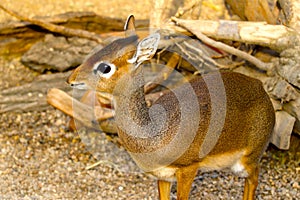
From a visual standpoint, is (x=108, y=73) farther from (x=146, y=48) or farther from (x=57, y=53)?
(x=57, y=53)

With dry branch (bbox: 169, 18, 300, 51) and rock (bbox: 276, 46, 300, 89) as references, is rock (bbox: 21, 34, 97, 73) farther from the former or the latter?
rock (bbox: 276, 46, 300, 89)

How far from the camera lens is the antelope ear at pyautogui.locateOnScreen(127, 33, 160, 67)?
3416 mm

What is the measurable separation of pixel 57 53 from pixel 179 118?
7.01 ft

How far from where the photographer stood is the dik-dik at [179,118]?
11.6 ft

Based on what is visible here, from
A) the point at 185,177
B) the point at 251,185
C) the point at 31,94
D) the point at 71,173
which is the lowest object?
the point at 71,173

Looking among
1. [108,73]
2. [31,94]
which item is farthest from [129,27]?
[31,94]

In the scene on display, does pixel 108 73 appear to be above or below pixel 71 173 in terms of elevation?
above

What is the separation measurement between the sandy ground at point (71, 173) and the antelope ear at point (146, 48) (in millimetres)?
1200

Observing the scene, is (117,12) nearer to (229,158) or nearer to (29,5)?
(29,5)

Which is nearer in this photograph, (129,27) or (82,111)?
(129,27)

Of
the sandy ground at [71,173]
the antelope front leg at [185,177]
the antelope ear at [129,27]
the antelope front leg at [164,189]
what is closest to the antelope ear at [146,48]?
the antelope ear at [129,27]

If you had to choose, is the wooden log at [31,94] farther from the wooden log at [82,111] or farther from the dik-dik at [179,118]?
the dik-dik at [179,118]

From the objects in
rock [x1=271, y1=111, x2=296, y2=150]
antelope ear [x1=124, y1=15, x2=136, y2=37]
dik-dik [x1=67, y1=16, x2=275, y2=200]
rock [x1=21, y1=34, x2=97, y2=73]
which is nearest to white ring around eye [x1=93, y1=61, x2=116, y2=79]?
dik-dik [x1=67, y1=16, x2=275, y2=200]

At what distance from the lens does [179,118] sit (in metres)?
3.70
